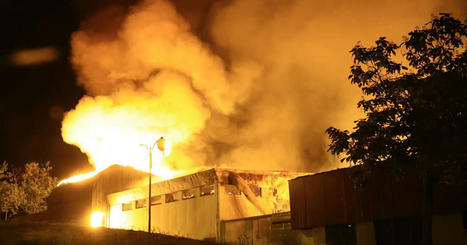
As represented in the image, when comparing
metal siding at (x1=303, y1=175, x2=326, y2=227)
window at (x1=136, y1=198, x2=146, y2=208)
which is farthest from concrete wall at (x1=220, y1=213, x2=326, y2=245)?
window at (x1=136, y1=198, x2=146, y2=208)

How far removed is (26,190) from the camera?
45.8 meters

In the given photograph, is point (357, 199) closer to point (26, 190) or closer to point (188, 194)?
point (188, 194)

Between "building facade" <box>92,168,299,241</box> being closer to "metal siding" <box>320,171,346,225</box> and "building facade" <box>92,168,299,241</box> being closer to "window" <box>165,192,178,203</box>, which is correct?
"window" <box>165,192,178,203</box>

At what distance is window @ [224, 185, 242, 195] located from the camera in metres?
29.9

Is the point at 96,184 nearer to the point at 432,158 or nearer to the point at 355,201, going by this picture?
the point at 355,201

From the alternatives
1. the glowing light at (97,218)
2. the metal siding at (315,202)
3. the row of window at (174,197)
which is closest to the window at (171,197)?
the row of window at (174,197)

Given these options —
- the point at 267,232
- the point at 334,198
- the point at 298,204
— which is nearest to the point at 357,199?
the point at 334,198

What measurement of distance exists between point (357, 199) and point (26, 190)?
120 feet

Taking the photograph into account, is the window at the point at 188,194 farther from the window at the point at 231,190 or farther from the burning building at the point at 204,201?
the window at the point at 231,190

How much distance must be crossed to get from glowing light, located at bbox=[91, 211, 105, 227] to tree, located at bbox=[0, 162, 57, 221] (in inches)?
248

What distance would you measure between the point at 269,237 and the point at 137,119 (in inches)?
1136

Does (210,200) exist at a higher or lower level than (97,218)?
higher

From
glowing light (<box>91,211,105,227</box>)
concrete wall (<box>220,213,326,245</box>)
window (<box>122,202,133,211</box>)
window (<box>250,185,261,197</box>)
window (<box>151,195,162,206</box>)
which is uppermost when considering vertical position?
window (<box>250,185,261,197</box>)

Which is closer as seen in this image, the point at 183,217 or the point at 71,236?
the point at 71,236
